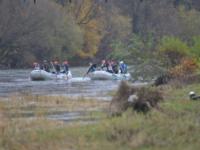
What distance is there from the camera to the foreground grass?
15.6 meters

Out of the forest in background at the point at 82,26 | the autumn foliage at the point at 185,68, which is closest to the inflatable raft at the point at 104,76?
the forest in background at the point at 82,26

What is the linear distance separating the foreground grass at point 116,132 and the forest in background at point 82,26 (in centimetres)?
2540

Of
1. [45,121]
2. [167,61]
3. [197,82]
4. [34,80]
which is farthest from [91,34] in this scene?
[45,121]

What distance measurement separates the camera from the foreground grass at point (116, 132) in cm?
1558

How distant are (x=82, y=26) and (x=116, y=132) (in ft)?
276

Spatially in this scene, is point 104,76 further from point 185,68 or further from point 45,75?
point 185,68

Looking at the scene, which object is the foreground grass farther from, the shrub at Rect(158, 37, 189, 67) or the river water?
the shrub at Rect(158, 37, 189, 67)

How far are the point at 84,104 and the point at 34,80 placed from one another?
27783 millimetres

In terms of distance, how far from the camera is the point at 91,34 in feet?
333

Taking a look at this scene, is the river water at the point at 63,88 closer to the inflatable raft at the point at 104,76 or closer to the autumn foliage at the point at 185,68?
the inflatable raft at the point at 104,76

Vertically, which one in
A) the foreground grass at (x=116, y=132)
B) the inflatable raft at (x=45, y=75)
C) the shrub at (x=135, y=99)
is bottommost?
the inflatable raft at (x=45, y=75)

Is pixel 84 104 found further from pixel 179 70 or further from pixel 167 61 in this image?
pixel 167 61

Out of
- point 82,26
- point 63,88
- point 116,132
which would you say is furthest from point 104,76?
point 82,26

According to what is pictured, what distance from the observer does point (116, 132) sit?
17141mm
